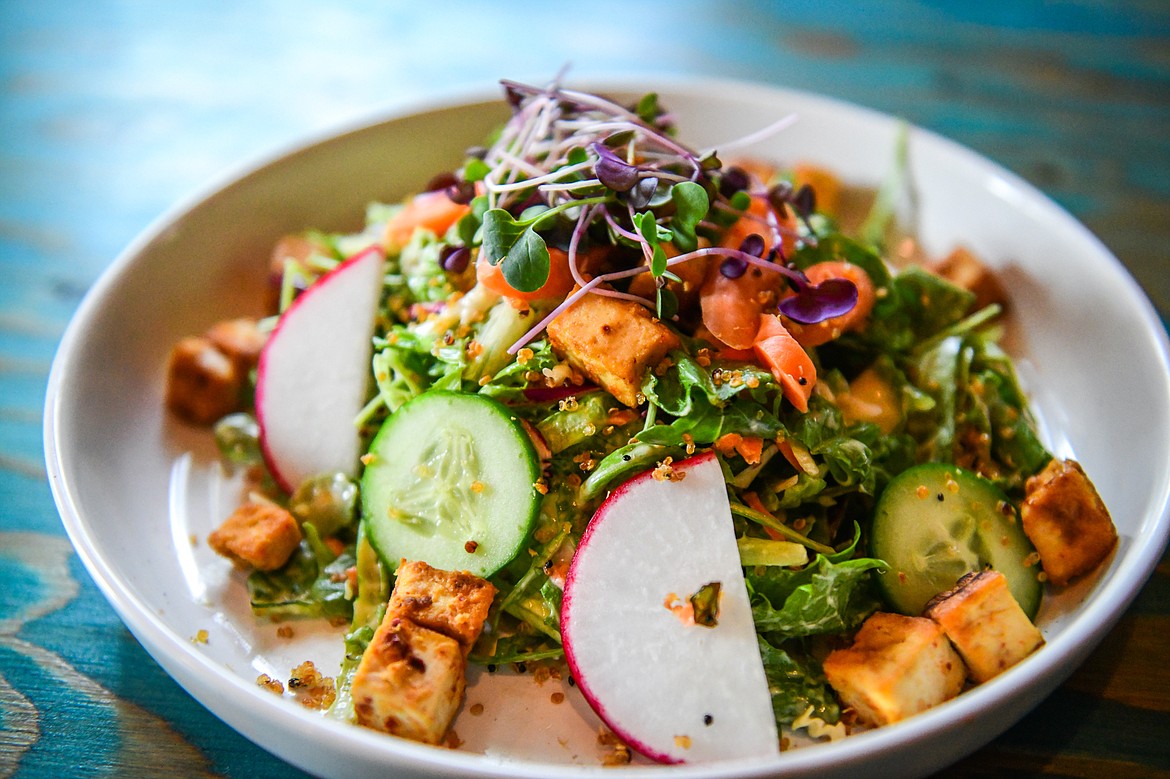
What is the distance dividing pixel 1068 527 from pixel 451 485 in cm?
184

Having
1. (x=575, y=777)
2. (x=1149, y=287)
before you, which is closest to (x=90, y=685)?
(x=575, y=777)

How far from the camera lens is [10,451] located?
3.40m

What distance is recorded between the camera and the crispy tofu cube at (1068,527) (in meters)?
2.59

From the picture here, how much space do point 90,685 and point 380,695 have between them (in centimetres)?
100

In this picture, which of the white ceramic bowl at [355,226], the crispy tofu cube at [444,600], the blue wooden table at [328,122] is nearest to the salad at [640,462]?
the crispy tofu cube at [444,600]

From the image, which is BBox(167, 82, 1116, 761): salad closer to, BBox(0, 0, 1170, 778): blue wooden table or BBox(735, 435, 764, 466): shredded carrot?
BBox(735, 435, 764, 466): shredded carrot

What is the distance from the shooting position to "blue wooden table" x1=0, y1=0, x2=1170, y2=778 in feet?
8.28

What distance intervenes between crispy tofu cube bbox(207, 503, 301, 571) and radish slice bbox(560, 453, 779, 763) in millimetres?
1022

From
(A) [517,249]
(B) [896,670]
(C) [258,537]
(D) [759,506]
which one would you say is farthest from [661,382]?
(C) [258,537]

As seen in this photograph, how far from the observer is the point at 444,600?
248cm

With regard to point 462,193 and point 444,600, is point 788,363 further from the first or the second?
point 462,193

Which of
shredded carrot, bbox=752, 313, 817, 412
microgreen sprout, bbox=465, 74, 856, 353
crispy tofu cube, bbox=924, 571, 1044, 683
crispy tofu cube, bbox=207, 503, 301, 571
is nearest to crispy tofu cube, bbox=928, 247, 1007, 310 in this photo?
microgreen sprout, bbox=465, 74, 856, 353

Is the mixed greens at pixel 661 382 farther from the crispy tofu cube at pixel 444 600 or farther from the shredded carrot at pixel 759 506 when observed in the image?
the crispy tofu cube at pixel 444 600

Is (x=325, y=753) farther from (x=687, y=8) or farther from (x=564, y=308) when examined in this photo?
(x=687, y=8)
